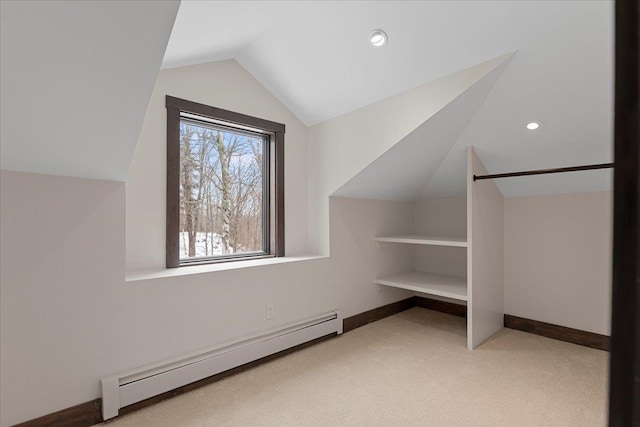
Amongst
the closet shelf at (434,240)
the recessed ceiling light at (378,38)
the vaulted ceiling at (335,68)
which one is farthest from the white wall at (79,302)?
the recessed ceiling light at (378,38)

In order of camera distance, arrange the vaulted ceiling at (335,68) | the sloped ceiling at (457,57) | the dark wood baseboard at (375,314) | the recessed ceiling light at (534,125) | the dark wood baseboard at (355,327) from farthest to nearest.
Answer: the dark wood baseboard at (375,314) → the recessed ceiling light at (534,125) → the sloped ceiling at (457,57) → the dark wood baseboard at (355,327) → the vaulted ceiling at (335,68)

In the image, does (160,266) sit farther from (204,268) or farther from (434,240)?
(434,240)

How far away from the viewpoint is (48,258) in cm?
165

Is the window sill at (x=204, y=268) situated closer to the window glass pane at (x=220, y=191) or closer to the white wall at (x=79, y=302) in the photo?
the white wall at (x=79, y=302)

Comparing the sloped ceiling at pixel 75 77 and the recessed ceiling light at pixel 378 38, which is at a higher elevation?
the recessed ceiling light at pixel 378 38

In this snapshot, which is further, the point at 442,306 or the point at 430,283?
the point at 442,306

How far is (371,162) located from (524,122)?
3.70 ft

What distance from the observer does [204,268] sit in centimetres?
236

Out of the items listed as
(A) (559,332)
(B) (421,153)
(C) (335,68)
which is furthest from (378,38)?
(A) (559,332)

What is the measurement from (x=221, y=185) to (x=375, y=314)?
79.5 inches

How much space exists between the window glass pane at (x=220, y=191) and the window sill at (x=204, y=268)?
20 centimetres

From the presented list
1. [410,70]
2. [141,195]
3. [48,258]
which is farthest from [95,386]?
[410,70]

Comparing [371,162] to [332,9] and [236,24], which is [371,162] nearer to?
[332,9]

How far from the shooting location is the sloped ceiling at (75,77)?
40.1 inches
